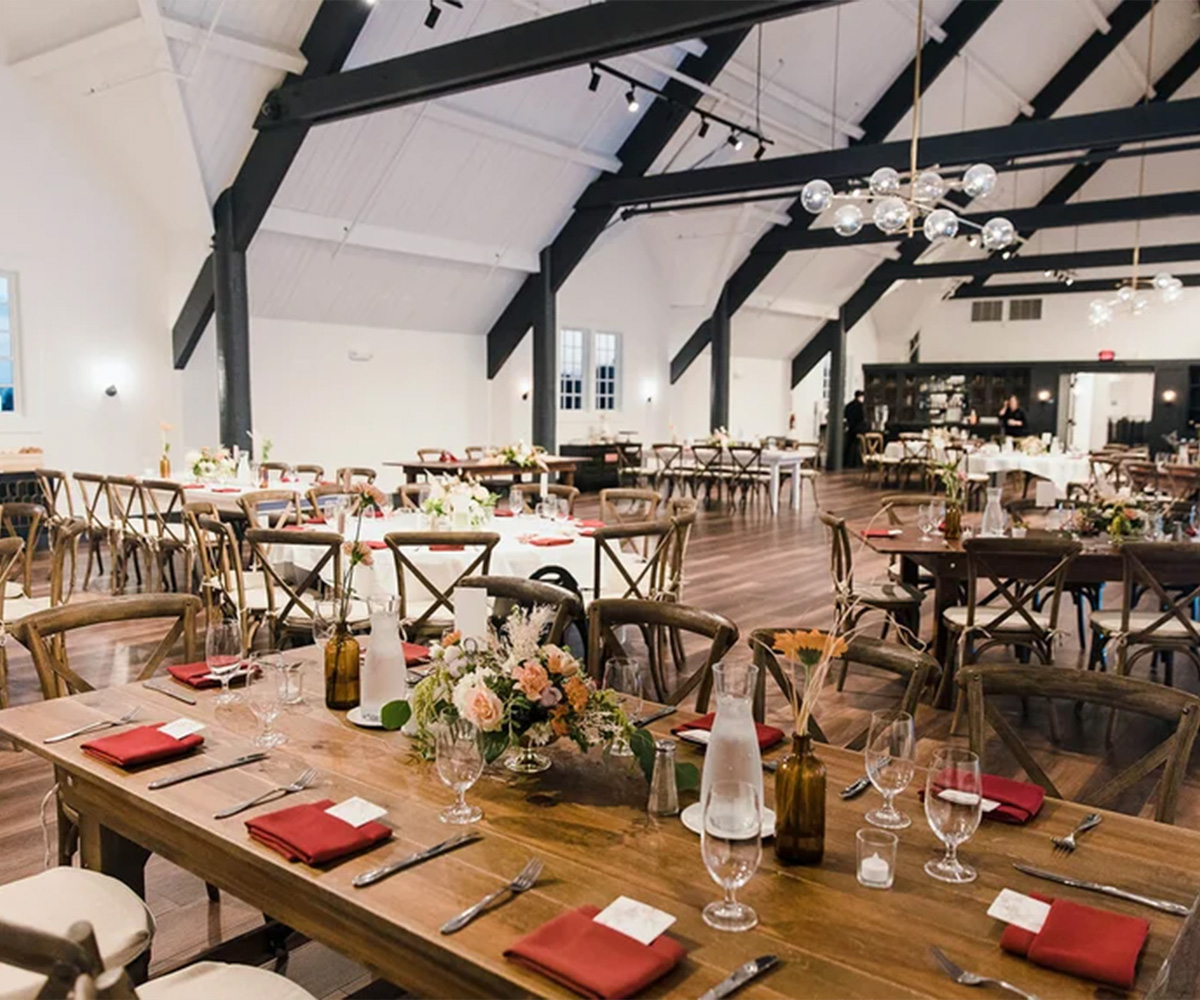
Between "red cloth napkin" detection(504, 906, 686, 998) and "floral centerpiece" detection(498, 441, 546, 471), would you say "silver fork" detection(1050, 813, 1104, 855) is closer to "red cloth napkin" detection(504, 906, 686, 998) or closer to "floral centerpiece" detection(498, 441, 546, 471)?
"red cloth napkin" detection(504, 906, 686, 998)

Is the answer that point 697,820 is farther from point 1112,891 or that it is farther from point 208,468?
point 208,468

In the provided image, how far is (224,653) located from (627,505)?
10663 mm

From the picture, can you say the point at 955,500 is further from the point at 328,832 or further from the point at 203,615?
the point at 203,615

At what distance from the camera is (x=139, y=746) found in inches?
82.7

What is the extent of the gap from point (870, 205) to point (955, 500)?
11714 mm

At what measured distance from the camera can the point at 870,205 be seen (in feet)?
52.0

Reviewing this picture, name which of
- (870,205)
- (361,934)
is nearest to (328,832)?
(361,934)

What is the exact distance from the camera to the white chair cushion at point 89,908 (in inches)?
76.0

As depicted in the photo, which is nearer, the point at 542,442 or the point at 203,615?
the point at 203,615

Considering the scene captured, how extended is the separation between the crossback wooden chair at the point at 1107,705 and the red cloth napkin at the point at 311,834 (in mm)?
1334

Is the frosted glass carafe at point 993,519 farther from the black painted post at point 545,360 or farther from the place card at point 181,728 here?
the black painted post at point 545,360

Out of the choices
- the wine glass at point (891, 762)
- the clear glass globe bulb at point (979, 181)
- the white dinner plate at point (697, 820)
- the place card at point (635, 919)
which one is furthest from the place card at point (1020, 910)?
the clear glass globe bulb at point (979, 181)

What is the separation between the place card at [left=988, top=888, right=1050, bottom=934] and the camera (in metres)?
1.46

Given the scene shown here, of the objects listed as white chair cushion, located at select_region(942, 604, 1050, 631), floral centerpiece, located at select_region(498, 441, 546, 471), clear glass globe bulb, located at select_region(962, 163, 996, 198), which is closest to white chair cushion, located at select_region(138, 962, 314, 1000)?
white chair cushion, located at select_region(942, 604, 1050, 631)
